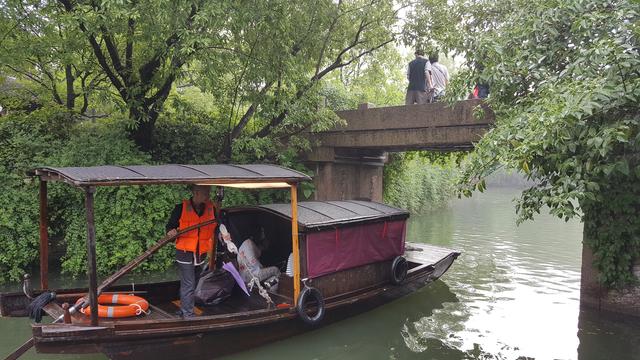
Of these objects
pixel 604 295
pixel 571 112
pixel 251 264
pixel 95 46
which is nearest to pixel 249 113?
pixel 95 46

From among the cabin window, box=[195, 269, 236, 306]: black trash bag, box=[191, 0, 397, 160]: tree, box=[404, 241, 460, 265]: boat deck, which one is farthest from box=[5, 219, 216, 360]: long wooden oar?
box=[404, 241, 460, 265]: boat deck

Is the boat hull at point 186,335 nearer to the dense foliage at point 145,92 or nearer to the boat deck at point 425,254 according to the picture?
the boat deck at point 425,254

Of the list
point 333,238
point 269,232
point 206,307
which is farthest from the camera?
point 269,232

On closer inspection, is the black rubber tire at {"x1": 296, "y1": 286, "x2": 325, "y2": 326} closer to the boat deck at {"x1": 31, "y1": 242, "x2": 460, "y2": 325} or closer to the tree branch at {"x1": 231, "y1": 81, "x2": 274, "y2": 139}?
the boat deck at {"x1": 31, "y1": 242, "x2": 460, "y2": 325}

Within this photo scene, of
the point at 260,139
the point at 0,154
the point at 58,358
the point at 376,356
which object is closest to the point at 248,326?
the point at 376,356

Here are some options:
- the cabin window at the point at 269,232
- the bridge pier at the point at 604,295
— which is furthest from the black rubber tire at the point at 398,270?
the bridge pier at the point at 604,295

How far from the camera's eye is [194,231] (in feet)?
18.6

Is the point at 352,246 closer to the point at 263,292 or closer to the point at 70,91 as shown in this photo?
the point at 263,292

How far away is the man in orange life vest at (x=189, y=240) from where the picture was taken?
18.6 ft

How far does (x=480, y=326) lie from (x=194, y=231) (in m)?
4.66

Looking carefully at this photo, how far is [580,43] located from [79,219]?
868 centimetres

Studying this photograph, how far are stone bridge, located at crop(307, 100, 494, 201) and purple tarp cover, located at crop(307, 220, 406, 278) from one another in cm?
240

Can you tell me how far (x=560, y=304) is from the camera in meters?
8.26

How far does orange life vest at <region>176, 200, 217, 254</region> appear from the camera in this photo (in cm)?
564
